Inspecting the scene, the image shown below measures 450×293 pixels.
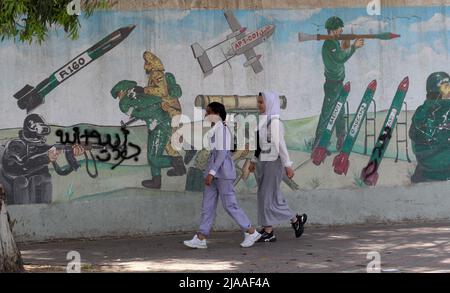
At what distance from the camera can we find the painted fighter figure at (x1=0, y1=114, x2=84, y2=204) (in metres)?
10.5

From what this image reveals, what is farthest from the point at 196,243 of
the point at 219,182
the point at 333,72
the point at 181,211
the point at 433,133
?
the point at 433,133

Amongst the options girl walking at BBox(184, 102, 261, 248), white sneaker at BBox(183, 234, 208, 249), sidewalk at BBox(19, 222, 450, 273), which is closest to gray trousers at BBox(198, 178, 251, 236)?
girl walking at BBox(184, 102, 261, 248)

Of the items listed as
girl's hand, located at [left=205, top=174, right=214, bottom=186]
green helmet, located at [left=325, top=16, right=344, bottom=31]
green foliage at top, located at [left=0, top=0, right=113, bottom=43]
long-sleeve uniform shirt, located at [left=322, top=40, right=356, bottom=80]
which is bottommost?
girl's hand, located at [left=205, top=174, right=214, bottom=186]

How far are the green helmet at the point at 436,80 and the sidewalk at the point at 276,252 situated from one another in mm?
1957

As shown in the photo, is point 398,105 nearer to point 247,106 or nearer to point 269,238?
point 247,106

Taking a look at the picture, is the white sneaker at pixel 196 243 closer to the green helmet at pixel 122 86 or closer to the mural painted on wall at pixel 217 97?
the mural painted on wall at pixel 217 97

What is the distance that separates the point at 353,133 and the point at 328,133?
376mm

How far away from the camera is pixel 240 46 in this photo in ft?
36.8

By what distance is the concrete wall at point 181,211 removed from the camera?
417 inches

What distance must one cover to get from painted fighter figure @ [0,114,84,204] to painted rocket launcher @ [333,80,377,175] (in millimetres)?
3820

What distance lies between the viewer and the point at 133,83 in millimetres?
10859

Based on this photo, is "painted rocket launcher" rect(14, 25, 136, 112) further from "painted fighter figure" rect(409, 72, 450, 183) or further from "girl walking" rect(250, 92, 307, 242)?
"painted fighter figure" rect(409, 72, 450, 183)

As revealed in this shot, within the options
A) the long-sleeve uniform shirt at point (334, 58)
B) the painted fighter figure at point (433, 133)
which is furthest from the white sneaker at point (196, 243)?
the painted fighter figure at point (433, 133)

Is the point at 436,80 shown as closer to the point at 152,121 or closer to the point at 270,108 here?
the point at 270,108
